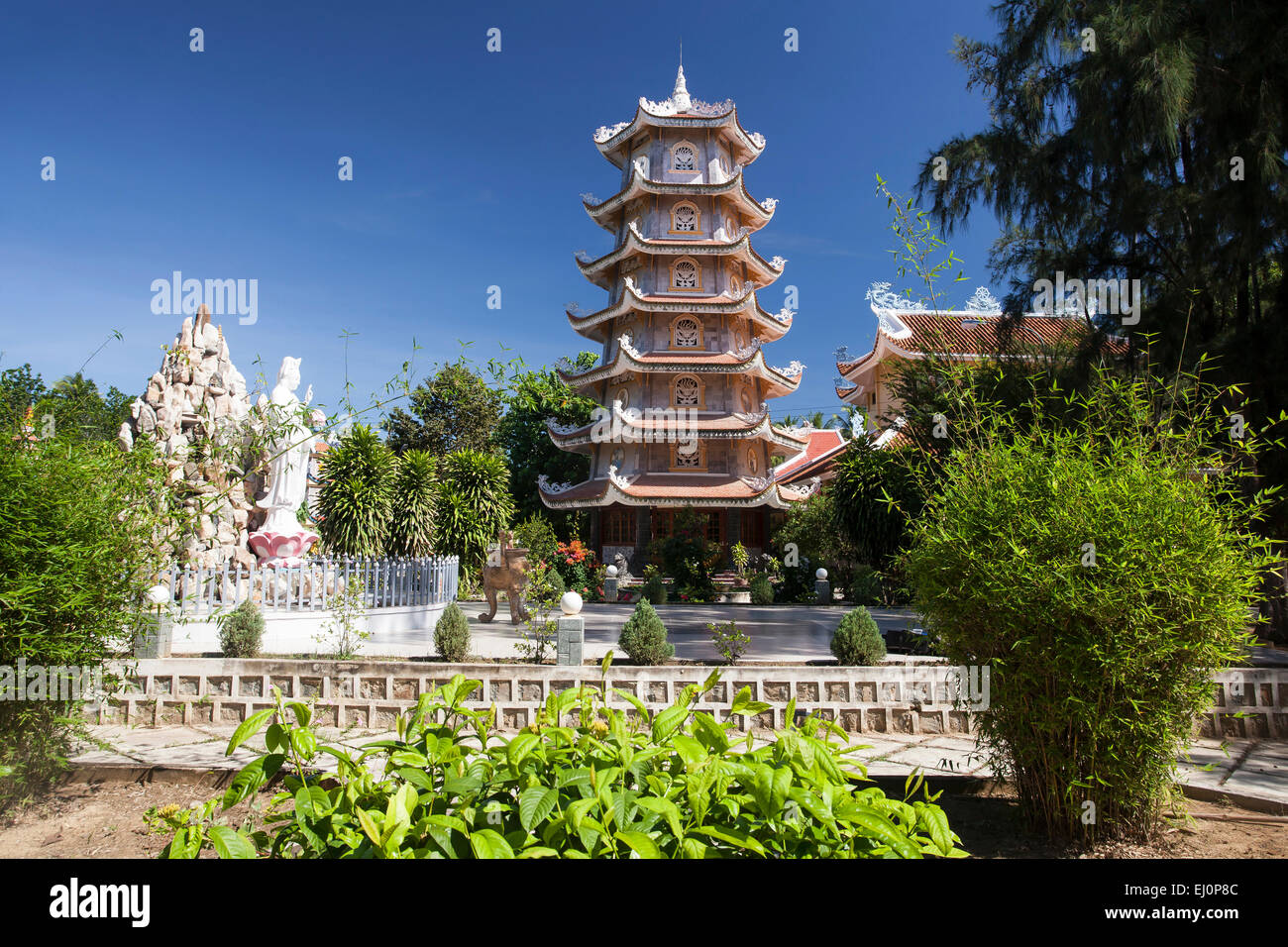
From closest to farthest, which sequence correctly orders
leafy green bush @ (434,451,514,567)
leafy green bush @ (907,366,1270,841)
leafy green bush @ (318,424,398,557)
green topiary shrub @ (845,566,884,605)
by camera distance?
1. leafy green bush @ (907,366,1270,841)
2. leafy green bush @ (318,424,398,557)
3. green topiary shrub @ (845,566,884,605)
4. leafy green bush @ (434,451,514,567)

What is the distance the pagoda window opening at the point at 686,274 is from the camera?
25.2 m

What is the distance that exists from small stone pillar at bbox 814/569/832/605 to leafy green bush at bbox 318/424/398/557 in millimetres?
10817

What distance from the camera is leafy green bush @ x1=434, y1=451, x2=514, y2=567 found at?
65.5 ft

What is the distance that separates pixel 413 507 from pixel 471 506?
9.02ft

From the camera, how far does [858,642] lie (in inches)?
283

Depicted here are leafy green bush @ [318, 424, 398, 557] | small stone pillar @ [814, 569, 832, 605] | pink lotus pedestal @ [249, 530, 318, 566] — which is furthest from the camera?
small stone pillar @ [814, 569, 832, 605]

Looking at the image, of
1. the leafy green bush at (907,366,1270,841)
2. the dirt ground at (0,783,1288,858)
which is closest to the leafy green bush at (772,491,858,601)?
the dirt ground at (0,783,1288,858)

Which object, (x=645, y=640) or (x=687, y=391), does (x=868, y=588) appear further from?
(x=645, y=640)

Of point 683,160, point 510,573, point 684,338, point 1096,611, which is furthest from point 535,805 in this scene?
point 683,160

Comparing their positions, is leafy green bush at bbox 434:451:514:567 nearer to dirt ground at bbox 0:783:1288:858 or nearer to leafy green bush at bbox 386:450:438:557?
leafy green bush at bbox 386:450:438:557

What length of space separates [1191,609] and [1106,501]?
0.60 meters

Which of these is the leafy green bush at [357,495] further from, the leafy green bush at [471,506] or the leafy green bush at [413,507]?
the leafy green bush at [471,506]

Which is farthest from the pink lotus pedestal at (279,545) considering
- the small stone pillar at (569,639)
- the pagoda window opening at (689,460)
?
the pagoda window opening at (689,460)

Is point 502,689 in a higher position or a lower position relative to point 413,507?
lower
